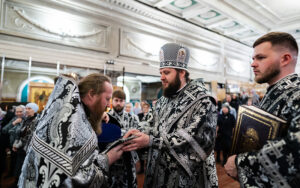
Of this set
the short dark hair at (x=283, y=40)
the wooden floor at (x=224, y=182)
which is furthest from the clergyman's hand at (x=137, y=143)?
the wooden floor at (x=224, y=182)

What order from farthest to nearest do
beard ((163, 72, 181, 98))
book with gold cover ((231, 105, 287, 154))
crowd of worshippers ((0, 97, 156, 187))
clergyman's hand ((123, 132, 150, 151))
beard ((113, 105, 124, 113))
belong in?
beard ((113, 105, 124, 113)), crowd of worshippers ((0, 97, 156, 187)), beard ((163, 72, 181, 98)), clergyman's hand ((123, 132, 150, 151)), book with gold cover ((231, 105, 287, 154))

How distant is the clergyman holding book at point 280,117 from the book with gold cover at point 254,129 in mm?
50

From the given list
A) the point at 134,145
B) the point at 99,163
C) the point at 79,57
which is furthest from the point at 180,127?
the point at 79,57

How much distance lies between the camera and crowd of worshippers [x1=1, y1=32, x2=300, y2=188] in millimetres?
924

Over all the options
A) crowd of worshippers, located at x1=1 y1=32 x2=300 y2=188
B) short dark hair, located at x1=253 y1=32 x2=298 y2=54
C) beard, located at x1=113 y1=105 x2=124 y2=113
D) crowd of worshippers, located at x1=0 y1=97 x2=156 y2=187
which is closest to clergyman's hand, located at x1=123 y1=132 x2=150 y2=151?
crowd of worshippers, located at x1=1 y1=32 x2=300 y2=188

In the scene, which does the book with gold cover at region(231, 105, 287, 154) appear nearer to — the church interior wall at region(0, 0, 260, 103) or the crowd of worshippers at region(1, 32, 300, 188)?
the crowd of worshippers at region(1, 32, 300, 188)

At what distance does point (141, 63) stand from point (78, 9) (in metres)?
2.69

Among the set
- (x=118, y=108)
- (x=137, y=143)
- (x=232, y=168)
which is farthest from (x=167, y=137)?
(x=118, y=108)

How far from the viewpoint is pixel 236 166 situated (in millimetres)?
1110

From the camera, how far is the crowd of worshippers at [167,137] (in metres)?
0.92

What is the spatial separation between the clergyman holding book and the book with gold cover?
2.0 inches

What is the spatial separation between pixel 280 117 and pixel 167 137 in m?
0.84

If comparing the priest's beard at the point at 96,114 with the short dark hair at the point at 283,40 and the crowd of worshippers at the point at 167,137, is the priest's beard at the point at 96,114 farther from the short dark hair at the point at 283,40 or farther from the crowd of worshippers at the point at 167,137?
the short dark hair at the point at 283,40

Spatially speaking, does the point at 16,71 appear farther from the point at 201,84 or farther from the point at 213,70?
the point at 213,70
